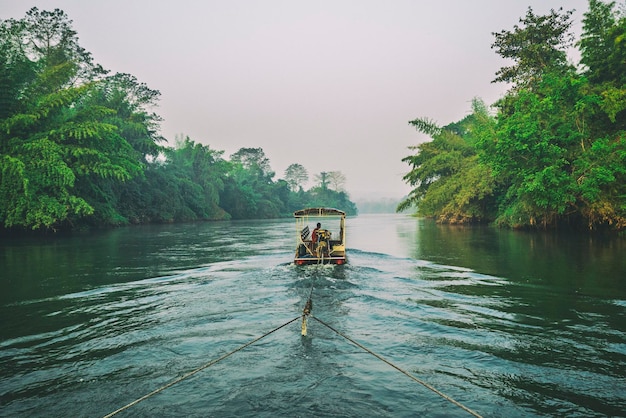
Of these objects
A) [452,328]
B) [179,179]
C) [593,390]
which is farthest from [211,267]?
[179,179]

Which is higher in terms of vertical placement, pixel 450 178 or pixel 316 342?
pixel 450 178

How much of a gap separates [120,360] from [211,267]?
8.92 metres

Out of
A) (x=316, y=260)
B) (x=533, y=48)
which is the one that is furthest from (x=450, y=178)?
(x=316, y=260)

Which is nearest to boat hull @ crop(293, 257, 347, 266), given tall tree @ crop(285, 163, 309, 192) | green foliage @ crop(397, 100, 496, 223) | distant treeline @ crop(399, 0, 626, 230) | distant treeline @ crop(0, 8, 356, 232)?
distant treeline @ crop(399, 0, 626, 230)

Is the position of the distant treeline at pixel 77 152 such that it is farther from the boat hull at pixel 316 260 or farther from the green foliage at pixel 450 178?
the green foliage at pixel 450 178

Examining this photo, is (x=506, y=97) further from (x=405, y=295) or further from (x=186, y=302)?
(x=186, y=302)

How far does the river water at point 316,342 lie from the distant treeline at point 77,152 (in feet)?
52.1

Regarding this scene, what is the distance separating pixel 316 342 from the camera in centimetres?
657

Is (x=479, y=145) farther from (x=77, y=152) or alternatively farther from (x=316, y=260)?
(x=77, y=152)

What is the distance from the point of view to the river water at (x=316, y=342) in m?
4.51

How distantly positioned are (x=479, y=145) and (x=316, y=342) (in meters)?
24.1

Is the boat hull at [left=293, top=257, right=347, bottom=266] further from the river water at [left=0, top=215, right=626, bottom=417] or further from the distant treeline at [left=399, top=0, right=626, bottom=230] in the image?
the distant treeline at [left=399, top=0, right=626, bottom=230]

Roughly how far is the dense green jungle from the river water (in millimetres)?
12674

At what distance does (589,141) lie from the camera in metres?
24.5
